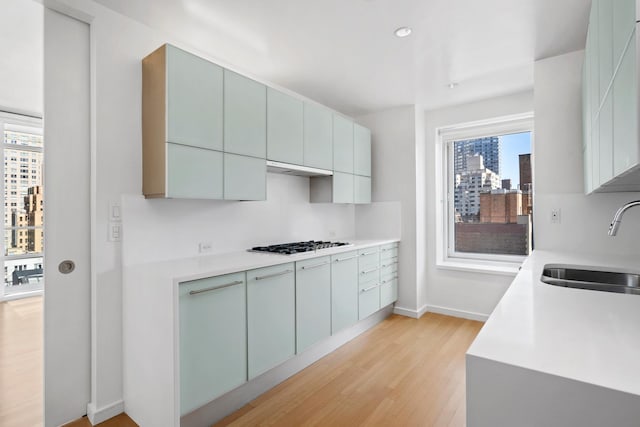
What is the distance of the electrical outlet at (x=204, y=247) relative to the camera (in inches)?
99.3

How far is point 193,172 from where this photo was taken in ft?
6.91

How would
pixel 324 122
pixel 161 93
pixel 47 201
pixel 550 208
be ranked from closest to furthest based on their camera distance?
pixel 47 201 < pixel 161 93 < pixel 550 208 < pixel 324 122

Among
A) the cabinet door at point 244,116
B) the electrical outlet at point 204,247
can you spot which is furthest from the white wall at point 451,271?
the electrical outlet at point 204,247

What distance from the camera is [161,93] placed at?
201 centimetres

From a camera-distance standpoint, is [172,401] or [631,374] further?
[172,401]

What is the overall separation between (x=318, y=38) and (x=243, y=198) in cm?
131

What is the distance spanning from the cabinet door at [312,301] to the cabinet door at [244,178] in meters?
0.65

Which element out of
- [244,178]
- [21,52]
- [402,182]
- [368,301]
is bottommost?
[368,301]

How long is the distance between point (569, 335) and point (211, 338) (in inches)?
66.9

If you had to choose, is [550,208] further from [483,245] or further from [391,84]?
[391,84]

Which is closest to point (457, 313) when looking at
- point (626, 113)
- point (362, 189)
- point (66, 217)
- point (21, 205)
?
point (362, 189)

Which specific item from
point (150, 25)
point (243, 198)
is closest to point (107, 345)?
point (243, 198)

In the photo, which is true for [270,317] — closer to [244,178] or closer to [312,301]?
[312,301]

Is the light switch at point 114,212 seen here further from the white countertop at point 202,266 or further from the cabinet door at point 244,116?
the cabinet door at point 244,116
